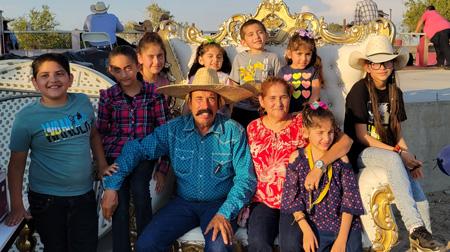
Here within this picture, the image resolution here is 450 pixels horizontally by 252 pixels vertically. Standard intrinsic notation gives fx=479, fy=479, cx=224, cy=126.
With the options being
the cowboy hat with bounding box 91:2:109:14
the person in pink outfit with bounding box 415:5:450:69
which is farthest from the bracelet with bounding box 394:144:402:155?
the person in pink outfit with bounding box 415:5:450:69

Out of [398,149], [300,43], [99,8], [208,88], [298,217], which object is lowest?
[298,217]

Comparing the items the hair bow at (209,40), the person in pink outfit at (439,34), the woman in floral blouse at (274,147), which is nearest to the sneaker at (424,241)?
the woman in floral blouse at (274,147)

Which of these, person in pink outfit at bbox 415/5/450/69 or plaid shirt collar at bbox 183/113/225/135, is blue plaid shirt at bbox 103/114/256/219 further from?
person in pink outfit at bbox 415/5/450/69

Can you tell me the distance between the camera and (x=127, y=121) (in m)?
2.73

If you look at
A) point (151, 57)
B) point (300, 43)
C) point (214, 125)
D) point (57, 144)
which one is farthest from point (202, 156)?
point (300, 43)

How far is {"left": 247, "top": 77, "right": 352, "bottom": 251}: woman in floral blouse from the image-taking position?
259 centimetres

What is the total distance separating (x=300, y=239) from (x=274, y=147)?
52cm

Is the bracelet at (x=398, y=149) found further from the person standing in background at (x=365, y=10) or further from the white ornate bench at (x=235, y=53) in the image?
the person standing in background at (x=365, y=10)

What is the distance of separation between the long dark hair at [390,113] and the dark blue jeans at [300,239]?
2.56 ft

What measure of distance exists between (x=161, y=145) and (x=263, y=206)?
2.15 feet

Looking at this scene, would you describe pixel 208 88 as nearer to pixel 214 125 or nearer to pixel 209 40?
pixel 214 125

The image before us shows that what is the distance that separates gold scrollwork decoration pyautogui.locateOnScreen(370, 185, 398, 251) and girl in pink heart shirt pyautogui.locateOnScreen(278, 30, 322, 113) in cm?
104

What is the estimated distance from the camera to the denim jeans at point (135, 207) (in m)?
2.59

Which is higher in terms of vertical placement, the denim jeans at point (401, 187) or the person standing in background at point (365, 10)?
the person standing in background at point (365, 10)
